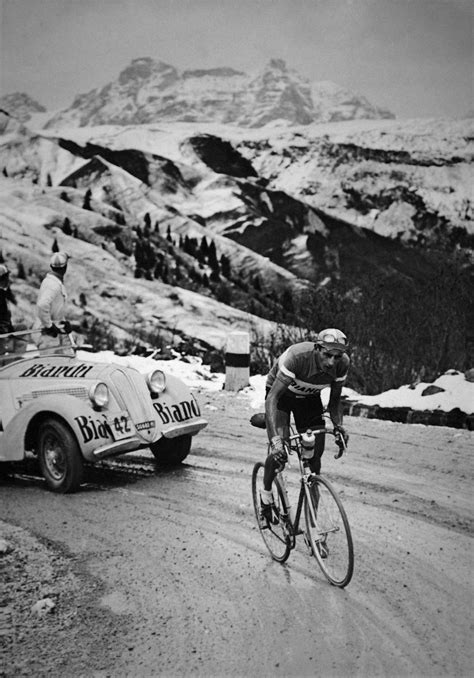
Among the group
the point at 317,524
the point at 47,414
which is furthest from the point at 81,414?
the point at 317,524

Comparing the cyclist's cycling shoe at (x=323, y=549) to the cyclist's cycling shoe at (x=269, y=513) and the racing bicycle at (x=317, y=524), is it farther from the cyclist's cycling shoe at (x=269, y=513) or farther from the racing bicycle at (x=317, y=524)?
the cyclist's cycling shoe at (x=269, y=513)

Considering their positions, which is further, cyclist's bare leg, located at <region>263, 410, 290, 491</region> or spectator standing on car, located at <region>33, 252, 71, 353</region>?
spectator standing on car, located at <region>33, 252, 71, 353</region>

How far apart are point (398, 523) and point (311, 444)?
4.54 ft

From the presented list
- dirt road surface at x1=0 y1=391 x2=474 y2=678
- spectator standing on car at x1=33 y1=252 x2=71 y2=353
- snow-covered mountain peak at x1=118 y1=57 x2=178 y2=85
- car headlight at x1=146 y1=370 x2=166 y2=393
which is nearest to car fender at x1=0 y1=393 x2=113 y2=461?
dirt road surface at x1=0 y1=391 x2=474 y2=678

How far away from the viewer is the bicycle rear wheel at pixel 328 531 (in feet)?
14.2

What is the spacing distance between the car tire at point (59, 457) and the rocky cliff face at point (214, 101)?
92558 mm

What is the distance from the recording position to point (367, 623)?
392 centimetres

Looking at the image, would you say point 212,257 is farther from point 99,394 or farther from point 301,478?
point 301,478

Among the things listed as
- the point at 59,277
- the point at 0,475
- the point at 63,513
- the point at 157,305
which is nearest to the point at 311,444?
the point at 63,513

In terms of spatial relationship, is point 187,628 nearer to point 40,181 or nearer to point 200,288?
point 200,288

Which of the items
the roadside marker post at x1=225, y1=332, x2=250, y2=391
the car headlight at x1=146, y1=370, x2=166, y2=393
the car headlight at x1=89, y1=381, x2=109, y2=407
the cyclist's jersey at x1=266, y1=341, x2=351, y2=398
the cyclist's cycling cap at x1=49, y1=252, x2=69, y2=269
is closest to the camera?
the cyclist's jersey at x1=266, y1=341, x2=351, y2=398

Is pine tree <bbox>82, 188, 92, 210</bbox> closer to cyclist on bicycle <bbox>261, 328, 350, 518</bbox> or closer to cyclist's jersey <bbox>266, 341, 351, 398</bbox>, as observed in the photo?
cyclist on bicycle <bbox>261, 328, 350, 518</bbox>

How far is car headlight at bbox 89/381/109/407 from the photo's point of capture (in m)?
6.65

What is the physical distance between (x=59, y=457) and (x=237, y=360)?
17.8ft
